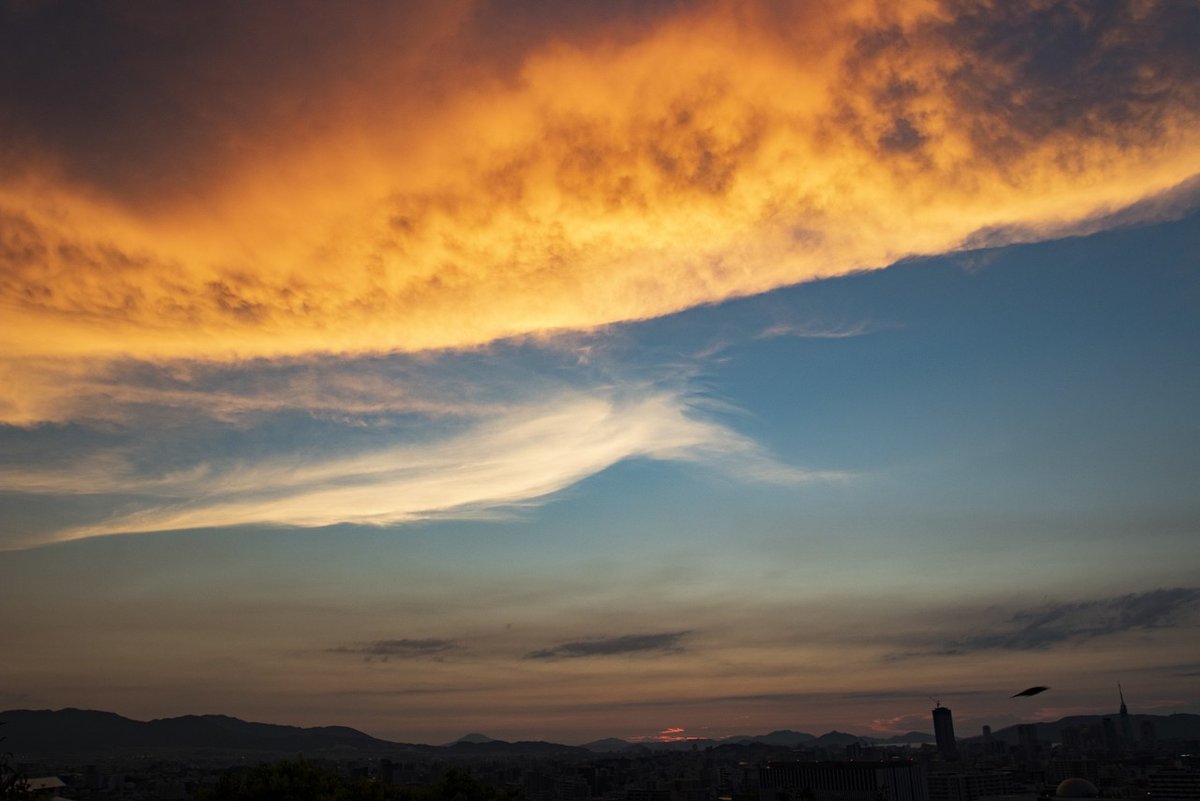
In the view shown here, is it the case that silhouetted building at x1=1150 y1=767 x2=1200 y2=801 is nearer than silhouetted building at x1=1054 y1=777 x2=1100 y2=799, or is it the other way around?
silhouetted building at x1=1054 y1=777 x2=1100 y2=799

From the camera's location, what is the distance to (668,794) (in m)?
198

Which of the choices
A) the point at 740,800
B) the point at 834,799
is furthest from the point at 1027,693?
the point at 834,799

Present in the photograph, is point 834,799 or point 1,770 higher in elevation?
point 1,770

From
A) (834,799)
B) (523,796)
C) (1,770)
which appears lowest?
(834,799)

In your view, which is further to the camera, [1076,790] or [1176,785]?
[1176,785]

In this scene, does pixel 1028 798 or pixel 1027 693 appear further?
pixel 1028 798

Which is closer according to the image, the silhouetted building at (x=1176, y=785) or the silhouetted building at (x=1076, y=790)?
the silhouetted building at (x=1076, y=790)

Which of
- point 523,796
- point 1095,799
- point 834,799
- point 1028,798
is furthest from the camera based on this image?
point 834,799

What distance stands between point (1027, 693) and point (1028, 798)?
150 ft

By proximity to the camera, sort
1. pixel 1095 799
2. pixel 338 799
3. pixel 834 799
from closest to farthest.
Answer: pixel 338 799, pixel 1095 799, pixel 834 799

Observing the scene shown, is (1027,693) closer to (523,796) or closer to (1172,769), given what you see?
(523,796)

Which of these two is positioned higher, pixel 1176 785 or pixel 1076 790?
pixel 1076 790

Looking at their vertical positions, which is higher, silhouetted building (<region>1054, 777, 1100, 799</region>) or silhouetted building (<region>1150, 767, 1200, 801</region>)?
silhouetted building (<region>1054, 777, 1100, 799</region>)

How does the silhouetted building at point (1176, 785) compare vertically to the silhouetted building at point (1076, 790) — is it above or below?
below
